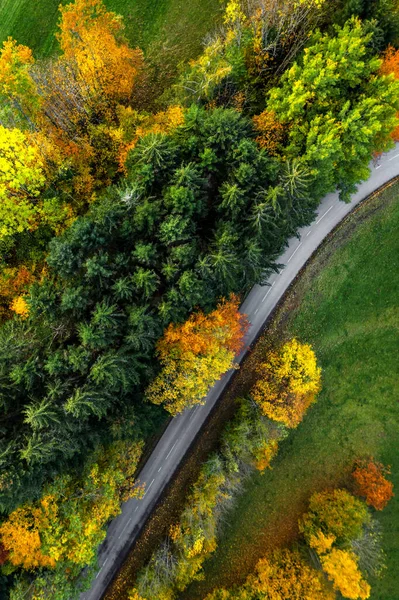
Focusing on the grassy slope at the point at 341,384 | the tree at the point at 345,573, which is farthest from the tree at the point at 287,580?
the grassy slope at the point at 341,384

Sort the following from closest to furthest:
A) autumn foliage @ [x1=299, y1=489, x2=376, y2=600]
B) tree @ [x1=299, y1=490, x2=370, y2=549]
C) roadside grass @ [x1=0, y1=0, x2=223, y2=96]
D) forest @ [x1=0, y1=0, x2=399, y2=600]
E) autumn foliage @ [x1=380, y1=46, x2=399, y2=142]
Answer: forest @ [x1=0, y1=0, x2=399, y2=600] → autumn foliage @ [x1=380, y1=46, x2=399, y2=142] → autumn foliage @ [x1=299, y1=489, x2=376, y2=600] → tree @ [x1=299, y1=490, x2=370, y2=549] → roadside grass @ [x1=0, y1=0, x2=223, y2=96]

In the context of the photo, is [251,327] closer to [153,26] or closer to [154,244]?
[154,244]

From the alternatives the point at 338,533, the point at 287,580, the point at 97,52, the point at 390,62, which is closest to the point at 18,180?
the point at 97,52

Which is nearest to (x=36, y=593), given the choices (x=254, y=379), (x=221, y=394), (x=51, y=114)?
(x=221, y=394)

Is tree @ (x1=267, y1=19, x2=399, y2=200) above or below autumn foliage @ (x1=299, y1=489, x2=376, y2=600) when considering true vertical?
above

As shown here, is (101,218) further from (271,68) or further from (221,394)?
(221,394)

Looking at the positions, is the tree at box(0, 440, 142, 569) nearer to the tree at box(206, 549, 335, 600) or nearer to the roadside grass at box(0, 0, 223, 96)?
the tree at box(206, 549, 335, 600)

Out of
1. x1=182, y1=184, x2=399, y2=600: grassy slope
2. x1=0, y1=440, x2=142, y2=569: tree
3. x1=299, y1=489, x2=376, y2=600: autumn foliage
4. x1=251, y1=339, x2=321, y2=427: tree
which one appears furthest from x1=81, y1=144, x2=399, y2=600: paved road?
x1=299, y1=489, x2=376, y2=600: autumn foliage
